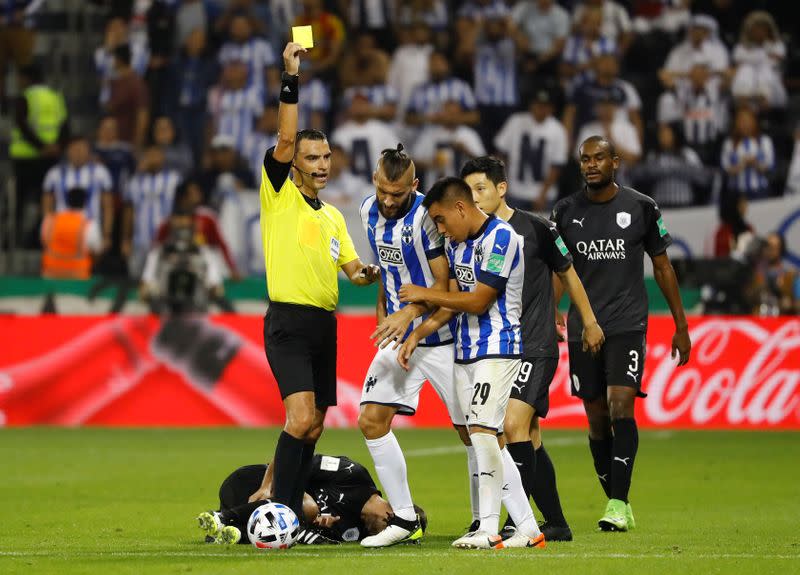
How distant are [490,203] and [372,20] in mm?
14204

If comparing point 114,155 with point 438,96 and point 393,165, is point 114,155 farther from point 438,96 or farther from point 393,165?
point 393,165

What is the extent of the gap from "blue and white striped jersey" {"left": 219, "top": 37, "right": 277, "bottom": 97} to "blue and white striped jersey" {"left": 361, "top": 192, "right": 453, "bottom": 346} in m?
12.7

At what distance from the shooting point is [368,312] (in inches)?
699

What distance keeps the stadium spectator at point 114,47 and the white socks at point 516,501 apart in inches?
581

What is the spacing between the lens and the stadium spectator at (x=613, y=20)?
21453 mm

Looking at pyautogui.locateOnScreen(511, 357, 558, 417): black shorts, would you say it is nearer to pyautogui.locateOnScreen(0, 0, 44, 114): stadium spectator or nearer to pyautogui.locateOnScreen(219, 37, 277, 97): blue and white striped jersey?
pyautogui.locateOnScreen(219, 37, 277, 97): blue and white striped jersey

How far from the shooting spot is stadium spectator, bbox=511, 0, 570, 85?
21.3 m

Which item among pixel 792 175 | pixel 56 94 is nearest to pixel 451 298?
pixel 792 175

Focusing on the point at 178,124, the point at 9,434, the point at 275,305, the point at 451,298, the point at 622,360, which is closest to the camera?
the point at 451,298

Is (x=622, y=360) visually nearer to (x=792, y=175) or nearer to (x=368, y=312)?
(x=368, y=312)

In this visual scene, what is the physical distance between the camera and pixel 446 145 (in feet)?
64.4

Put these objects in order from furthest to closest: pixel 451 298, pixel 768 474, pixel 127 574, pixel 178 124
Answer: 1. pixel 178 124
2. pixel 768 474
3. pixel 451 298
4. pixel 127 574

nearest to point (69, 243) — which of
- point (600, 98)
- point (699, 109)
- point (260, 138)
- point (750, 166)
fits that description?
point (260, 138)

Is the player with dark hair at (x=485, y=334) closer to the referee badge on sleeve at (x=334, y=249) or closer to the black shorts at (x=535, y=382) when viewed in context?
the black shorts at (x=535, y=382)
